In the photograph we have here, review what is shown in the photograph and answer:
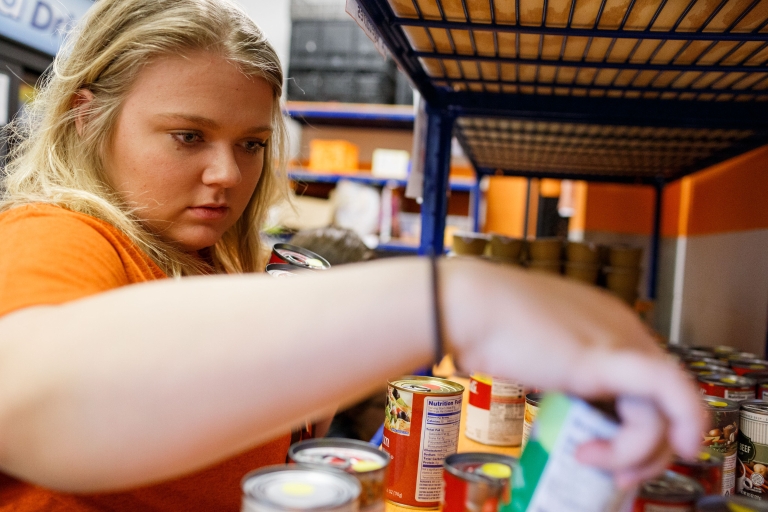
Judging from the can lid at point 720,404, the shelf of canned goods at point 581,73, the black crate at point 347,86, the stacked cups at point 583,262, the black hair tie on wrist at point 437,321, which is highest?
the black crate at point 347,86

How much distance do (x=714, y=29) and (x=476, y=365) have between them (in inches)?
31.1

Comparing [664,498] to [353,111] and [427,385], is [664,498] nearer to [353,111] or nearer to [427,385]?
[427,385]

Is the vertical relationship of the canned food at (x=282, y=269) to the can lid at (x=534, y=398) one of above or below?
above

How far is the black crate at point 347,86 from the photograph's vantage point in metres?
4.49

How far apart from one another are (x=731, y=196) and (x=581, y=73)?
975 millimetres

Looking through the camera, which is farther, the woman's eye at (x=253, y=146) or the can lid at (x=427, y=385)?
the woman's eye at (x=253, y=146)

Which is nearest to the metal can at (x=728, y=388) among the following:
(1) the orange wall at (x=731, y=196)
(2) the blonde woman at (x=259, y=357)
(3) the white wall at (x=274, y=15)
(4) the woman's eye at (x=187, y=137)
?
(2) the blonde woman at (x=259, y=357)

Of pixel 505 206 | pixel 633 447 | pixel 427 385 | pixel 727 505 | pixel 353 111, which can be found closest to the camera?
pixel 633 447

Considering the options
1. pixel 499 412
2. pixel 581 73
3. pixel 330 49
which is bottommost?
pixel 499 412

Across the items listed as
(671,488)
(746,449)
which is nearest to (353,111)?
(746,449)

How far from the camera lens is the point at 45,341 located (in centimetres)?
44

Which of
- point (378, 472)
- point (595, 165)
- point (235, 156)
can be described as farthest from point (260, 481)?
point (595, 165)

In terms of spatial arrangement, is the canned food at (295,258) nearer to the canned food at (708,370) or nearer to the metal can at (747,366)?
the canned food at (708,370)

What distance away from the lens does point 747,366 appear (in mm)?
1191
